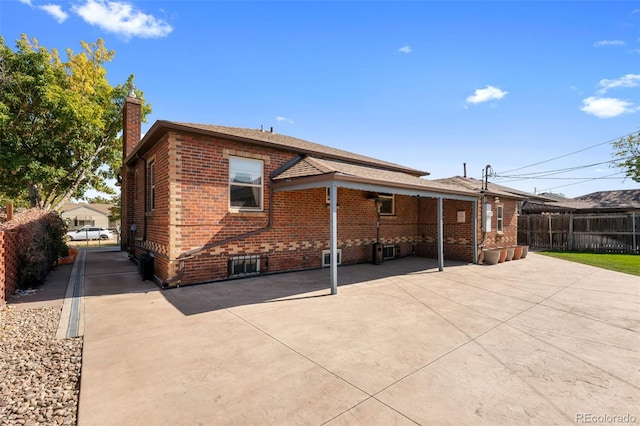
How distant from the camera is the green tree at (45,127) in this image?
→ 1483 cm

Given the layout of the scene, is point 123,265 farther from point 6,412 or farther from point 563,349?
point 563,349

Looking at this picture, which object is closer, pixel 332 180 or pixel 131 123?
pixel 332 180

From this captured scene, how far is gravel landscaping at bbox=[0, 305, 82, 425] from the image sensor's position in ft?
8.41

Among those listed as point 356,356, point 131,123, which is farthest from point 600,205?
point 131,123

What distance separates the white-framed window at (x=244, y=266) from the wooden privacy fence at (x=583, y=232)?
18634 millimetres

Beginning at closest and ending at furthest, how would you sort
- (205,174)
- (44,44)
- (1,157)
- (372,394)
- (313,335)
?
(372,394), (313,335), (205,174), (1,157), (44,44)

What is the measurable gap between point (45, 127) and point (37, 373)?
18.5 meters

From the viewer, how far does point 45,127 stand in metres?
15.9

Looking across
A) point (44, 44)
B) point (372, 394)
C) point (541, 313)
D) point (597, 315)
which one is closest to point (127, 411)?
point (372, 394)

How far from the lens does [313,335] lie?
4324mm

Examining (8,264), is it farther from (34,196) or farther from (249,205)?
(34,196)

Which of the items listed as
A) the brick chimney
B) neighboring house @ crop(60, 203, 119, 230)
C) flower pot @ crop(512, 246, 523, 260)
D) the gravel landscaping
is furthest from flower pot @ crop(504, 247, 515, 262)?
neighboring house @ crop(60, 203, 119, 230)

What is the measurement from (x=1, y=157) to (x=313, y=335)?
18.5m

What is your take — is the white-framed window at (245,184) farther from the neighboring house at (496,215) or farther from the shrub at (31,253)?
the neighboring house at (496,215)
